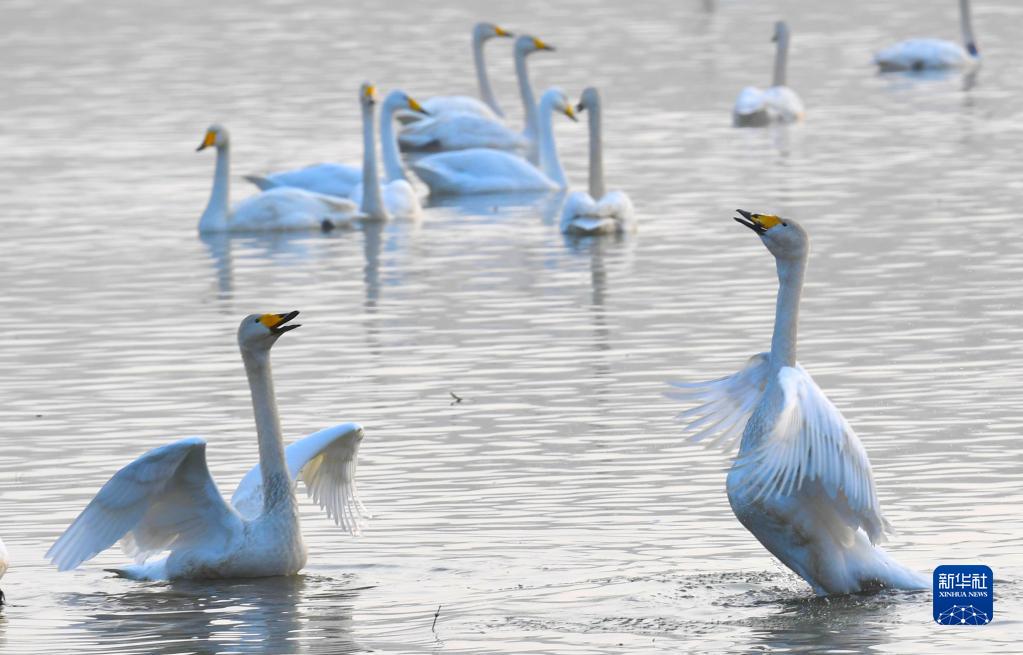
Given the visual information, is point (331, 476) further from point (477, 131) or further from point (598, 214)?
point (477, 131)

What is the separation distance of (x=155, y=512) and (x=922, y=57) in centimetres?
2495

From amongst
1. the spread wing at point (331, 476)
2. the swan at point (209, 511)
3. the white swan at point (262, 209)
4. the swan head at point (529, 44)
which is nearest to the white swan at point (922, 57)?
the swan head at point (529, 44)

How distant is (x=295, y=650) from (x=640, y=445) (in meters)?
3.40

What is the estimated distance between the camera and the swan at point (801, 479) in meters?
8.60

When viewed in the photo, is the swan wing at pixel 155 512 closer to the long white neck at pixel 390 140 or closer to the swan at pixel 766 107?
the long white neck at pixel 390 140

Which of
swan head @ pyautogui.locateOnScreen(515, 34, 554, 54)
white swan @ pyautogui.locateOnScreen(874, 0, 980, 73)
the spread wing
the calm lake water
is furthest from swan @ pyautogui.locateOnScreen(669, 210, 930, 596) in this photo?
white swan @ pyautogui.locateOnScreen(874, 0, 980, 73)

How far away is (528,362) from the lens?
46.1 feet

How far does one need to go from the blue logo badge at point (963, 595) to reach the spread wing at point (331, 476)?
2.61m

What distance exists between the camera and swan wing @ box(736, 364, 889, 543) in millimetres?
8586

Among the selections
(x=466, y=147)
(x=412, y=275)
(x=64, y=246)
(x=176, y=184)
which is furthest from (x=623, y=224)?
(x=466, y=147)

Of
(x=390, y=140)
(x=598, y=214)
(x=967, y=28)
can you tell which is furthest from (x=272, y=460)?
(x=967, y=28)

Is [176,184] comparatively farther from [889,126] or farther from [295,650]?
[295,650]

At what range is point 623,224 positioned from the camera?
64.7 ft

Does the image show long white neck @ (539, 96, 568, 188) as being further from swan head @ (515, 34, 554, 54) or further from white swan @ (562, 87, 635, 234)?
swan head @ (515, 34, 554, 54)
